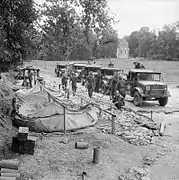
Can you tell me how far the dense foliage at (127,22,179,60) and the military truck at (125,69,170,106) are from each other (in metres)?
61.4

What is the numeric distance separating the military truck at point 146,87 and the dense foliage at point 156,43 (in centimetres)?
6142

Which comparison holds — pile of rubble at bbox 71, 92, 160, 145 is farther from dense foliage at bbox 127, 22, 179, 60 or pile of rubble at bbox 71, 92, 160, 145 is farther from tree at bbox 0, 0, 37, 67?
dense foliage at bbox 127, 22, 179, 60

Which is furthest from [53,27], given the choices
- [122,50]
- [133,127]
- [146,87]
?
[122,50]

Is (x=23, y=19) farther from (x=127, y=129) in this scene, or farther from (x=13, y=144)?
(x=127, y=129)

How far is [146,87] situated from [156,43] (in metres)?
72.9

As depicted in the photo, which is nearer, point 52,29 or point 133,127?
point 52,29

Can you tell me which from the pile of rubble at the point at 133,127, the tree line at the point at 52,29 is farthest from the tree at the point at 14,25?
the pile of rubble at the point at 133,127

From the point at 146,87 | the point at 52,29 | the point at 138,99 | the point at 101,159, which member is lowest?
the point at 101,159

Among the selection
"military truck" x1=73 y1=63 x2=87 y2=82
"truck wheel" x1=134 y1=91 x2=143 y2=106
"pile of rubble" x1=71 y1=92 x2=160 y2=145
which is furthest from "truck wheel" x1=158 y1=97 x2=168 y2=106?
"military truck" x1=73 y1=63 x2=87 y2=82

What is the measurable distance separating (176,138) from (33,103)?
542 centimetres

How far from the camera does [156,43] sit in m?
84.4

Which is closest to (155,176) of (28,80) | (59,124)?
(59,124)

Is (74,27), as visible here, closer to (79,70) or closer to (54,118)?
(54,118)

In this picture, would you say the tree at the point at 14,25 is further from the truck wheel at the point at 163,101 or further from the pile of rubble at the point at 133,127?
the truck wheel at the point at 163,101
